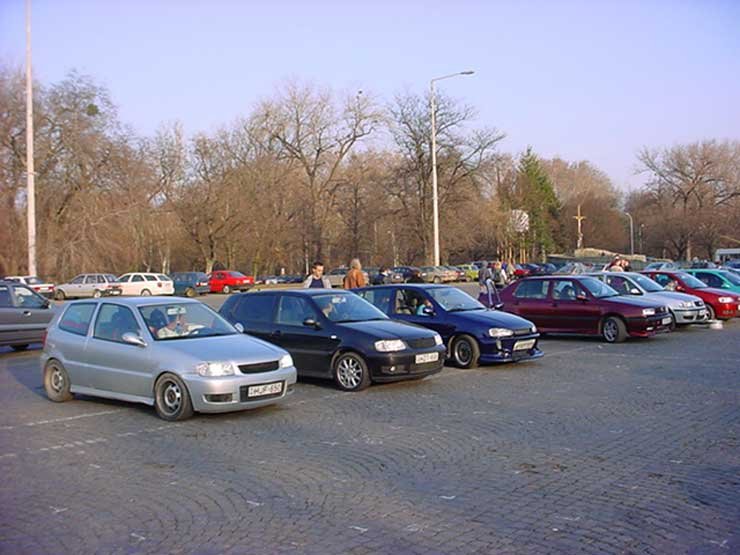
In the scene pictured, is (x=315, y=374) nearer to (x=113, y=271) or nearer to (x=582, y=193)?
(x=113, y=271)

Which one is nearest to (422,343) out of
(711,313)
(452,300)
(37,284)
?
(452,300)

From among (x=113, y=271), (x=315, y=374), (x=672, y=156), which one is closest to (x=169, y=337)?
(x=315, y=374)

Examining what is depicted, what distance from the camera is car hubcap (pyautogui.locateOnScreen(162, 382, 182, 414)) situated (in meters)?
9.58

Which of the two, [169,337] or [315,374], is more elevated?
[169,337]

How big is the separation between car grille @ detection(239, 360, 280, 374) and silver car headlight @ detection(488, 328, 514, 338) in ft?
16.4

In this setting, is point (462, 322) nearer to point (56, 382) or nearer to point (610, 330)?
point (610, 330)

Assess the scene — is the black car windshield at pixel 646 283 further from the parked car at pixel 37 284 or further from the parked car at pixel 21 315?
the parked car at pixel 37 284

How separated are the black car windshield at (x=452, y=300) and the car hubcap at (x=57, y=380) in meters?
6.61

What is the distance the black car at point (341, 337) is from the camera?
38.0ft

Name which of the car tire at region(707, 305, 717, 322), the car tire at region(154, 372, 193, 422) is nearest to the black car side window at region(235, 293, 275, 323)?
the car tire at region(154, 372, 193, 422)

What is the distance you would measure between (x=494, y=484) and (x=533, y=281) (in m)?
12.6

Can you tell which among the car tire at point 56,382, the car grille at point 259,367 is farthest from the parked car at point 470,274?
the car grille at point 259,367

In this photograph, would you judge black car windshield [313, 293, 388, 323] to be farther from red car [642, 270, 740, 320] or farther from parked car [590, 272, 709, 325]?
red car [642, 270, 740, 320]

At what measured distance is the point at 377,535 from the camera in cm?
539
